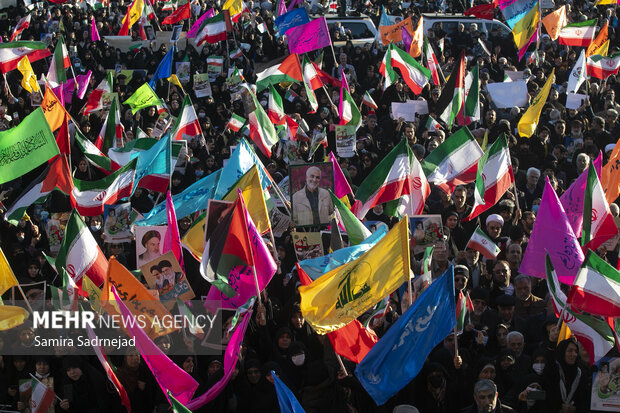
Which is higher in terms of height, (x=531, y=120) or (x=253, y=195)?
(x=253, y=195)

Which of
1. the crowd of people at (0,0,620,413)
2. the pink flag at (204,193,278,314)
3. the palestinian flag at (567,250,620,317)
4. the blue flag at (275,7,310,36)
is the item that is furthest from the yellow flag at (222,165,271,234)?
the blue flag at (275,7,310,36)

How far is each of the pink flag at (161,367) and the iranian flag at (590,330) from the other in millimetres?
2781

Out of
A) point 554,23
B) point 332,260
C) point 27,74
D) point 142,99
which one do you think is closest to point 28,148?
point 332,260

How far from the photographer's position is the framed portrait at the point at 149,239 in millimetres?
9062

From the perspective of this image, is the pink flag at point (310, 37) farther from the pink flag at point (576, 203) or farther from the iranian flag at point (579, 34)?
the pink flag at point (576, 203)

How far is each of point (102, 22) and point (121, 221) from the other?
459 inches

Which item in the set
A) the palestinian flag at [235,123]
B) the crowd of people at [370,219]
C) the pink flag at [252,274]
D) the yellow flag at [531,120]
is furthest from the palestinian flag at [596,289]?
the palestinian flag at [235,123]

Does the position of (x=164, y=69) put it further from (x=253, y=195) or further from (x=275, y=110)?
(x=253, y=195)

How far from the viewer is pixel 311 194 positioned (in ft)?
30.9

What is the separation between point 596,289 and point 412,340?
4.59 feet

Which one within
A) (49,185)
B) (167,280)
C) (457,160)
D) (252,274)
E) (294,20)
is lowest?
(294,20)

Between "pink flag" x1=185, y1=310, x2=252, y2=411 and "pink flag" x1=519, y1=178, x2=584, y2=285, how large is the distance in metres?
2.53

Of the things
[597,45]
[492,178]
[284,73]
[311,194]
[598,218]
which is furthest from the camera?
[597,45]

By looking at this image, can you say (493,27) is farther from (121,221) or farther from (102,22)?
(121,221)
